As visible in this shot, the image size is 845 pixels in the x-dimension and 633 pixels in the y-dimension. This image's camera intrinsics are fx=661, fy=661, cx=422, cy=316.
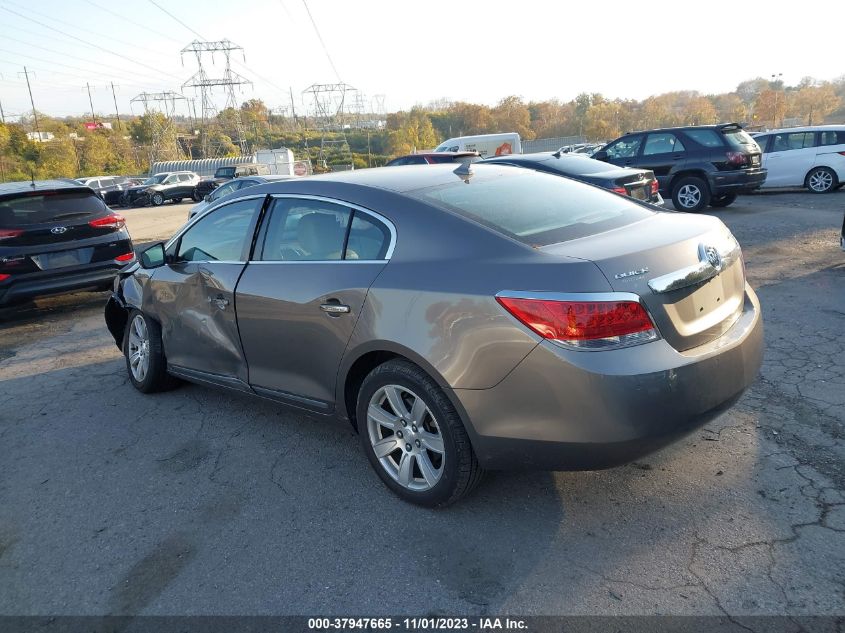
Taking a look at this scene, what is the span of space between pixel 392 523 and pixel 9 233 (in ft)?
21.4

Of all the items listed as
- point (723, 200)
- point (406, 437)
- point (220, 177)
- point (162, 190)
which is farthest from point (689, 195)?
point (162, 190)

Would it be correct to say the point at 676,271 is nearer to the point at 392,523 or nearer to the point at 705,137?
the point at 392,523

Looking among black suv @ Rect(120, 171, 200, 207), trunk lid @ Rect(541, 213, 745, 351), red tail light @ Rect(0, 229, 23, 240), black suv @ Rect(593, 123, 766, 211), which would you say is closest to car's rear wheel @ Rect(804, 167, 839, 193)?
black suv @ Rect(593, 123, 766, 211)

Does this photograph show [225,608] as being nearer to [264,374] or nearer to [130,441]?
[264,374]

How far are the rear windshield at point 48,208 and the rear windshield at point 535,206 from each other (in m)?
6.20

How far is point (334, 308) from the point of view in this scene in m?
3.39

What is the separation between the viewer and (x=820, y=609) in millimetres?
2357

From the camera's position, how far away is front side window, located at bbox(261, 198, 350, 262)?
3.60 metres

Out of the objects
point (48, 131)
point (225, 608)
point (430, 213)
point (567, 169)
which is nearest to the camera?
point (225, 608)

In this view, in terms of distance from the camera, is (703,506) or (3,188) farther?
(3,188)

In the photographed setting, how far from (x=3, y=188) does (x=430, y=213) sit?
697 cm

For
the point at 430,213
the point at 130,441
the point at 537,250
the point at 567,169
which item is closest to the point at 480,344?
the point at 537,250

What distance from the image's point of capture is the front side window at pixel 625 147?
13859mm

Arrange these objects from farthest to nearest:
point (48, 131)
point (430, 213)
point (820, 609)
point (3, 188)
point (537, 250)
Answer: point (48, 131)
point (3, 188)
point (430, 213)
point (537, 250)
point (820, 609)
